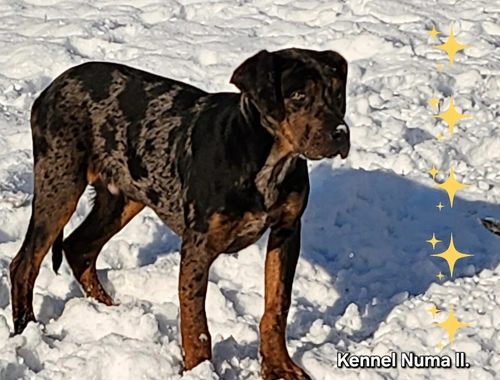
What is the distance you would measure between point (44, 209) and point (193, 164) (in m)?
0.99

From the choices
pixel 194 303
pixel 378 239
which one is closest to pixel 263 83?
pixel 194 303

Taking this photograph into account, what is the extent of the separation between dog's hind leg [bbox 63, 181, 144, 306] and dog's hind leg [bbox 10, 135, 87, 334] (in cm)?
38

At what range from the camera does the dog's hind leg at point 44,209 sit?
5.39 metres

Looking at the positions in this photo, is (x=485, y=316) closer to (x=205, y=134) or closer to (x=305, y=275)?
(x=305, y=275)

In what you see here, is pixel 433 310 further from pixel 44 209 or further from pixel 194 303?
pixel 44 209

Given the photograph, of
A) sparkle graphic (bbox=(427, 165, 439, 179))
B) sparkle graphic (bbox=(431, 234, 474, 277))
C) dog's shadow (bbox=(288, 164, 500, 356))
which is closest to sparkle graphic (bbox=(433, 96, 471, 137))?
sparkle graphic (bbox=(427, 165, 439, 179))

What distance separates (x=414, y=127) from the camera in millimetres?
8133

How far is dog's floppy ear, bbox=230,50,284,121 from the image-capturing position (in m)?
4.44

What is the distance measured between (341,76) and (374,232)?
2152mm

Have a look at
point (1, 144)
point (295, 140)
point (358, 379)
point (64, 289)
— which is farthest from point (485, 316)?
point (1, 144)

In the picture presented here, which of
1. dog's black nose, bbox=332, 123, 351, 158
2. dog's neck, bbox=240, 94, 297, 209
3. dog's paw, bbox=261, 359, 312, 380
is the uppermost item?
dog's black nose, bbox=332, 123, 351, 158

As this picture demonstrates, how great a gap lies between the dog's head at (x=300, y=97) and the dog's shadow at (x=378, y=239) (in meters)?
1.33

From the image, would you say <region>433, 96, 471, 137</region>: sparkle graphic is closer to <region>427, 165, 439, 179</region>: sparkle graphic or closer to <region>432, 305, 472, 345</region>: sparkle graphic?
<region>427, 165, 439, 179</region>: sparkle graphic

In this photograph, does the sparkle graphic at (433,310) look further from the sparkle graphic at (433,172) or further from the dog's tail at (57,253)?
the dog's tail at (57,253)
